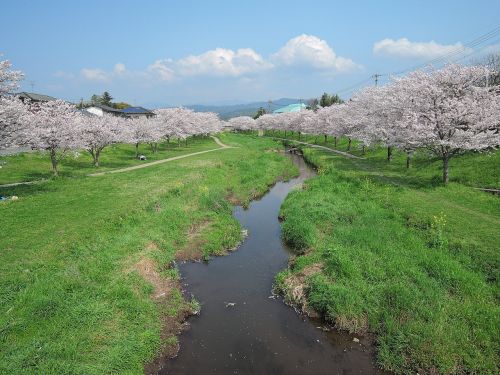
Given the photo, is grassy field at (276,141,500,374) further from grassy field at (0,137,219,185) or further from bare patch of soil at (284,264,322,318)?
grassy field at (0,137,219,185)

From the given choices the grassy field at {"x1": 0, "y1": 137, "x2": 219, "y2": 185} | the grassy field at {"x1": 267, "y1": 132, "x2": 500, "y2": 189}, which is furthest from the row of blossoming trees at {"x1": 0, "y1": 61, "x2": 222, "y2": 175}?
the grassy field at {"x1": 267, "y1": 132, "x2": 500, "y2": 189}

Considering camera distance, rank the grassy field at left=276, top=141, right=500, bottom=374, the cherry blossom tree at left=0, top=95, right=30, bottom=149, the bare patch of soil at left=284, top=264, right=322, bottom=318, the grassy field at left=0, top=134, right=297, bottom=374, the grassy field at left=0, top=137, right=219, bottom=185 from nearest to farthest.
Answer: the grassy field at left=0, top=134, right=297, bottom=374 → the grassy field at left=276, top=141, right=500, bottom=374 → the bare patch of soil at left=284, top=264, right=322, bottom=318 → the cherry blossom tree at left=0, top=95, right=30, bottom=149 → the grassy field at left=0, top=137, right=219, bottom=185

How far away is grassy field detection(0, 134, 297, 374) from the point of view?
11516 mm

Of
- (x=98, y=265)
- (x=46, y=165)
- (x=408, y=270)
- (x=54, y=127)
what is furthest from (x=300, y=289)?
(x=46, y=165)

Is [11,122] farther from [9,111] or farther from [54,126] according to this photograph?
[54,126]

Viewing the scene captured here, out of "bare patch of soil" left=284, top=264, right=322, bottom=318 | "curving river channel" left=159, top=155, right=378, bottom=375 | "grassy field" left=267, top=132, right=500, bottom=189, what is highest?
"grassy field" left=267, top=132, right=500, bottom=189

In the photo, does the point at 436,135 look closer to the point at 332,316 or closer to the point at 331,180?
the point at 331,180

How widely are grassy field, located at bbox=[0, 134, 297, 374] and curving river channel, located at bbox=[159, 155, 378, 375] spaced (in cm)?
103

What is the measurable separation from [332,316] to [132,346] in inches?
323

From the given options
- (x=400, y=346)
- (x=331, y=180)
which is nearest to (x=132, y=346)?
(x=400, y=346)

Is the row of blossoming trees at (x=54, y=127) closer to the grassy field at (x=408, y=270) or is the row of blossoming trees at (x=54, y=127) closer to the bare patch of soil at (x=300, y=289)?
the grassy field at (x=408, y=270)

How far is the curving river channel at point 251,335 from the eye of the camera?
12391 millimetres

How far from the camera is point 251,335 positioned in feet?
46.1

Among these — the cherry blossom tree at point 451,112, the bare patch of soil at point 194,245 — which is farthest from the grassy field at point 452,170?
the bare patch of soil at point 194,245
